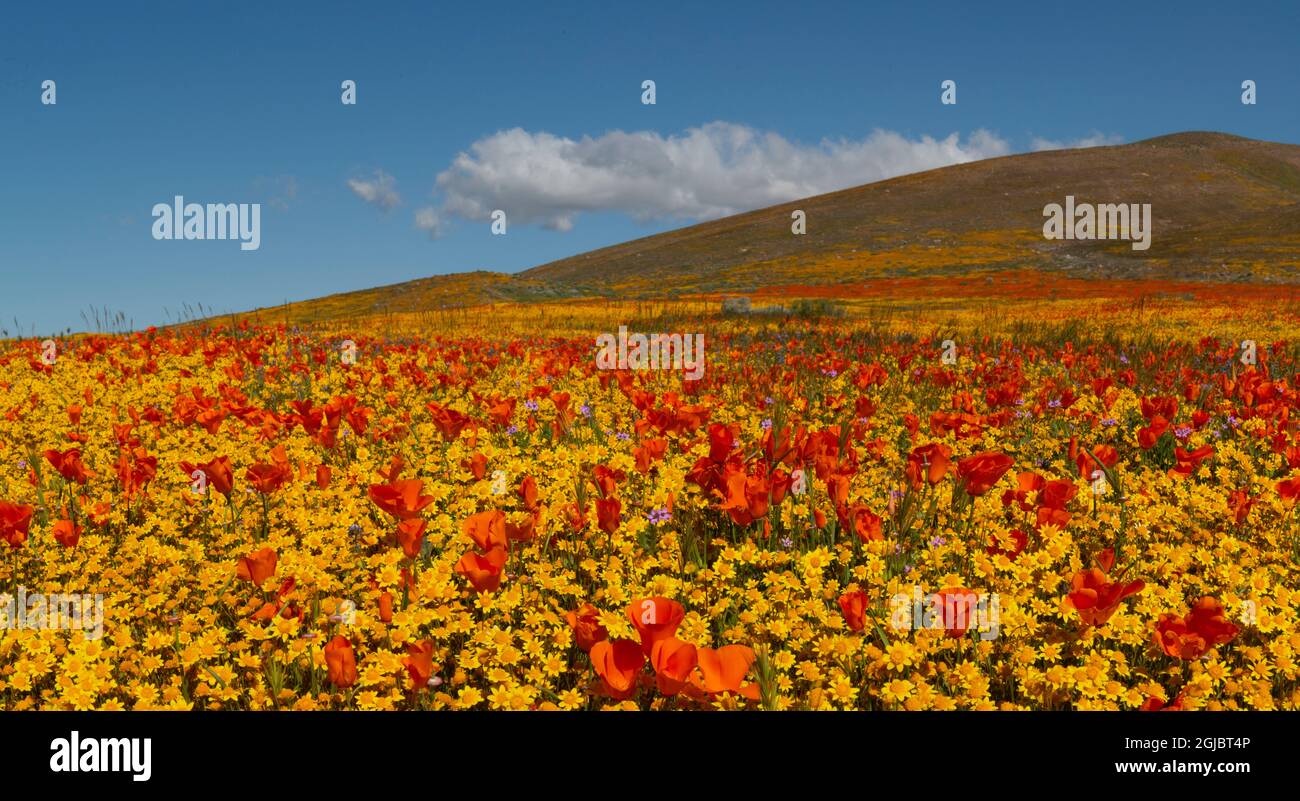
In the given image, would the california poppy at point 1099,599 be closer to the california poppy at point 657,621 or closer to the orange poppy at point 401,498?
the california poppy at point 657,621

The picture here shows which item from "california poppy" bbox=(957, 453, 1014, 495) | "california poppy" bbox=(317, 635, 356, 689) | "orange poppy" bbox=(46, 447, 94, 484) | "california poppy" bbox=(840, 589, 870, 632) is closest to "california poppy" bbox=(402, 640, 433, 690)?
"california poppy" bbox=(317, 635, 356, 689)

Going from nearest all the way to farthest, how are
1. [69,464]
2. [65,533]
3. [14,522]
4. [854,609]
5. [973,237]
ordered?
1. [854,609]
2. [14,522]
3. [65,533]
4. [69,464]
5. [973,237]

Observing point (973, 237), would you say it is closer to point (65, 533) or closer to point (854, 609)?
point (854, 609)

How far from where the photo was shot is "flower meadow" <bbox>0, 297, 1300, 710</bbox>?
2.27 metres

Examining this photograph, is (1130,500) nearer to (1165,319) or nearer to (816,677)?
(816,677)

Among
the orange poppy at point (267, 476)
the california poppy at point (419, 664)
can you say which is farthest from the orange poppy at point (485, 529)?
the orange poppy at point (267, 476)

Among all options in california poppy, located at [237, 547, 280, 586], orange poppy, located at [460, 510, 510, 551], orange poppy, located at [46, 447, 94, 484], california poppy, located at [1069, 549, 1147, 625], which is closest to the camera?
california poppy, located at [1069, 549, 1147, 625]

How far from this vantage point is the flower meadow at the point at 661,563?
2.27m

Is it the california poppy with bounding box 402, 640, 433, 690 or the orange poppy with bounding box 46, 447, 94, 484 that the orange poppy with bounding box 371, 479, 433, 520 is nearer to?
the california poppy with bounding box 402, 640, 433, 690

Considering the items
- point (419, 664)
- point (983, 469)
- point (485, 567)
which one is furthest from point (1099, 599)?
point (419, 664)

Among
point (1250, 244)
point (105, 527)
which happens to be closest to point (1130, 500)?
point (105, 527)

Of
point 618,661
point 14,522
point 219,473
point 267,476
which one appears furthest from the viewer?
point 267,476

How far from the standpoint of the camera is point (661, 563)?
3020 millimetres

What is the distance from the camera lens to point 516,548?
129 inches
